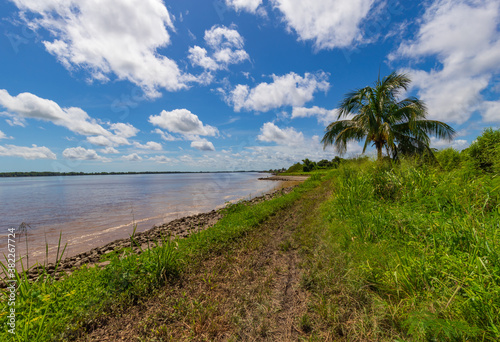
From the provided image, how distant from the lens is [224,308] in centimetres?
238

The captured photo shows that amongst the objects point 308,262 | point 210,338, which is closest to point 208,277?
point 210,338

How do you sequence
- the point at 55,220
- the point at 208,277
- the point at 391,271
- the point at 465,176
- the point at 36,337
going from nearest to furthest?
1. the point at 36,337
2. the point at 391,271
3. the point at 208,277
4. the point at 465,176
5. the point at 55,220

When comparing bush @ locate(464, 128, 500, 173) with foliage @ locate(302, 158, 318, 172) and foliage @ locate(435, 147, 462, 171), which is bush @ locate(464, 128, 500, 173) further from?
foliage @ locate(302, 158, 318, 172)

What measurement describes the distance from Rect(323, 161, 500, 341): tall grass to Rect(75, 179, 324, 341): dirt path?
1.01 meters

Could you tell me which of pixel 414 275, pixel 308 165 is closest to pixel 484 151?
pixel 414 275

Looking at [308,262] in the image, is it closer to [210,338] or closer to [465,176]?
[210,338]

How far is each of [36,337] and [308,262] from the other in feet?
11.9

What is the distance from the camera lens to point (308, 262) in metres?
3.51

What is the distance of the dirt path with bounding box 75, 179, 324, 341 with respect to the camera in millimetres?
2008

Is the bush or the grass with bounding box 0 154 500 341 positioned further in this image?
the bush

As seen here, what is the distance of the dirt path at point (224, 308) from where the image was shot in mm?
2008

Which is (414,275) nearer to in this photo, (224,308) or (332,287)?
(332,287)

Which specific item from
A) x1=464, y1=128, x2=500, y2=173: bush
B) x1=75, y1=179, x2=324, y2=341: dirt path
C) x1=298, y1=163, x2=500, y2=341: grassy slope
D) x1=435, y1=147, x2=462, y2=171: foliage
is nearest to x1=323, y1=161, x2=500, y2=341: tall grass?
x1=298, y1=163, x2=500, y2=341: grassy slope

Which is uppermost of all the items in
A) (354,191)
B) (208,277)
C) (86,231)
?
(354,191)
